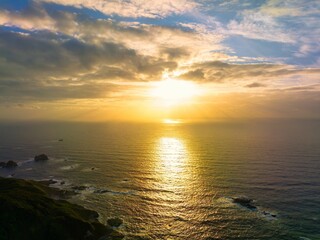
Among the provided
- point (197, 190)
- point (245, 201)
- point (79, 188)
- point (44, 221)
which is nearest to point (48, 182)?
point (79, 188)

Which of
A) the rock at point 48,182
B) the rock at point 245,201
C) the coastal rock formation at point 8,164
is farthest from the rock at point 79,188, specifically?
the coastal rock formation at point 8,164

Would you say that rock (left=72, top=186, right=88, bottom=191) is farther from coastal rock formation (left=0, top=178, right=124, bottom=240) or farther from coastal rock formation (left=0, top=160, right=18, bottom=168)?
coastal rock formation (left=0, top=160, right=18, bottom=168)

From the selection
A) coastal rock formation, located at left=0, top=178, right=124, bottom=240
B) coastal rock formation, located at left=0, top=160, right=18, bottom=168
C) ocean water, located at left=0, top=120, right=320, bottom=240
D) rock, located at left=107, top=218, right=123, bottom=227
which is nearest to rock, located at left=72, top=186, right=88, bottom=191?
ocean water, located at left=0, top=120, right=320, bottom=240

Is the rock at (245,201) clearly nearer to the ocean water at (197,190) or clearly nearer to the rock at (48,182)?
the ocean water at (197,190)

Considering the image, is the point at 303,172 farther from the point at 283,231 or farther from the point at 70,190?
the point at 70,190

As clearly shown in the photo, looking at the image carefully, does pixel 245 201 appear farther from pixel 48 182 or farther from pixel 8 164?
pixel 8 164
